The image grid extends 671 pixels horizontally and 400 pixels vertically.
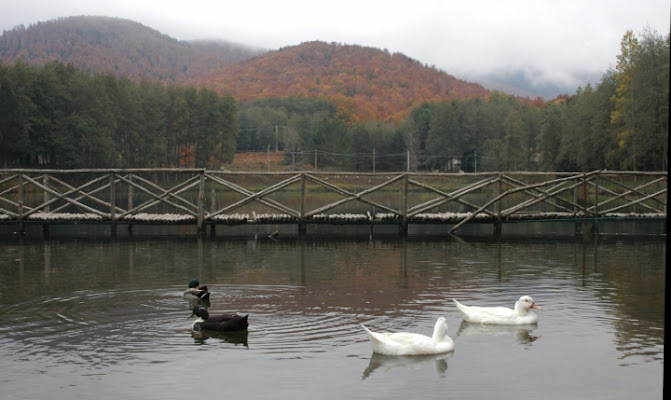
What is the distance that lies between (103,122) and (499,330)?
66.5 m

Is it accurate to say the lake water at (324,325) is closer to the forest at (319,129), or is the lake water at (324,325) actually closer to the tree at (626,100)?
the forest at (319,129)

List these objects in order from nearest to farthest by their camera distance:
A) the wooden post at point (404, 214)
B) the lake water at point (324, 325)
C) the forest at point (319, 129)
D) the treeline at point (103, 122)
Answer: the lake water at point (324, 325) < the wooden post at point (404, 214) < the forest at point (319, 129) < the treeline at point (103, 122)

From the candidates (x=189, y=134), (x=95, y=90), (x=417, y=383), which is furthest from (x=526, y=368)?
(x=189, y=134)

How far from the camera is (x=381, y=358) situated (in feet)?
30.7

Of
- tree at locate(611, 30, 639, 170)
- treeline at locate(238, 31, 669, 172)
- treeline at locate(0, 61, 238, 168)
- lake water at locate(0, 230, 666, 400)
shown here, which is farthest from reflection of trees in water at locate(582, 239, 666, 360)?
treeline at locate(0, 61, 238, 168)

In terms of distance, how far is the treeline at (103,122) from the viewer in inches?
2463

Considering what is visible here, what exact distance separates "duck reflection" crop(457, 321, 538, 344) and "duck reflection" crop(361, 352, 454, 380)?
51.5 inches

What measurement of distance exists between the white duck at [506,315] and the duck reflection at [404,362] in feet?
5.62

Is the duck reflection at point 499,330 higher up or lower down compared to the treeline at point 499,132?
lower down

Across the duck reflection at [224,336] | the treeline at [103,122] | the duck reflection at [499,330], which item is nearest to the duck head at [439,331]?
the duck reflection at [499,330]

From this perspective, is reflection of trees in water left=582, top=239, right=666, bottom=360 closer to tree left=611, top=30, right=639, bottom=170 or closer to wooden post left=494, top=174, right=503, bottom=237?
wooden post left=494, top=174, right=503, bottom=237

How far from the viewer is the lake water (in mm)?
8406

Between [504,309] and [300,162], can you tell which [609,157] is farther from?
[300,162]

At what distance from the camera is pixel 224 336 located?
10.6 metres
